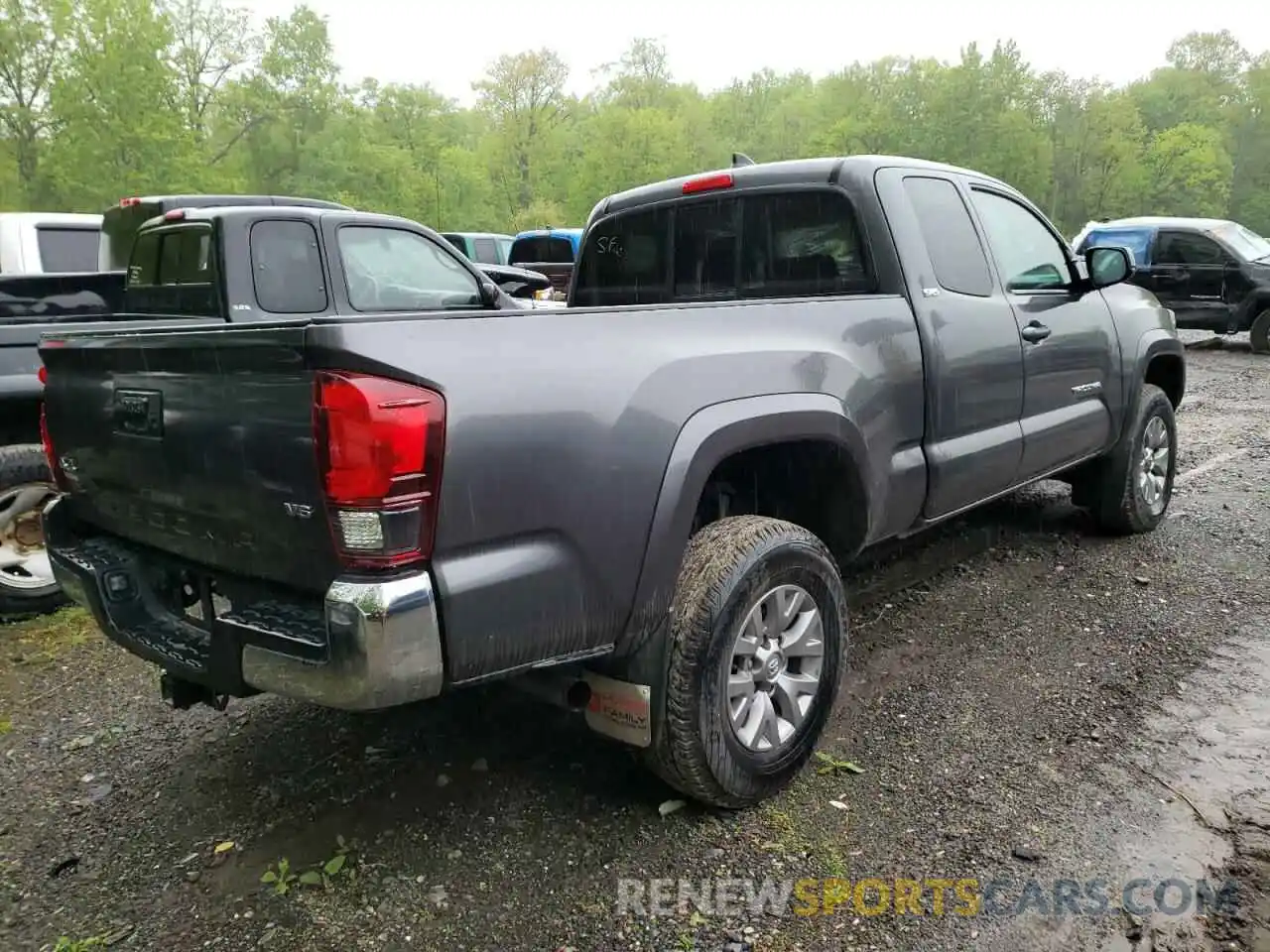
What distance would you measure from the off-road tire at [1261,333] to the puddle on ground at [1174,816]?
12.1m

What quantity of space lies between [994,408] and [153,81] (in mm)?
33128

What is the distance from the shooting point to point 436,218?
42.4 metres

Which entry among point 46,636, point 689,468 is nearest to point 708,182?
point 689,468

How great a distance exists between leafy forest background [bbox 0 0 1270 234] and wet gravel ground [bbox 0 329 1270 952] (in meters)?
31.4

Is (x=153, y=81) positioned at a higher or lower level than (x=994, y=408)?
higher

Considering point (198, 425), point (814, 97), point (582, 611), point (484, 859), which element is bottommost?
point (484, 859)

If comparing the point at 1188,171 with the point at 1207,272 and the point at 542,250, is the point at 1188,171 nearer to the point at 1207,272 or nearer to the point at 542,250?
the point at 1207,272

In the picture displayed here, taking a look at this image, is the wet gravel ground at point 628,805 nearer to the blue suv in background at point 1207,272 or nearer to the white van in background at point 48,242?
the white van in background at point 48,242

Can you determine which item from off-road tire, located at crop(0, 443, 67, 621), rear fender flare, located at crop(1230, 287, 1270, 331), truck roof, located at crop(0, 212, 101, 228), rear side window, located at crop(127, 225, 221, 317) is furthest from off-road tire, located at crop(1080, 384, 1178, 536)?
rear fender flare, located at crop(1230, 287, 1270, 331)

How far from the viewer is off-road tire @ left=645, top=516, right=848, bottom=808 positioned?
2.46m

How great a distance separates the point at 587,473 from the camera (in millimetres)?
2213

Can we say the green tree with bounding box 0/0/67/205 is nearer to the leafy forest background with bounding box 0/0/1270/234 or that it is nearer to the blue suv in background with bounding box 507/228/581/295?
the leafy forest background with bounding box 0/0/1270/234

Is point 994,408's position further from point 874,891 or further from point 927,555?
point 874,891

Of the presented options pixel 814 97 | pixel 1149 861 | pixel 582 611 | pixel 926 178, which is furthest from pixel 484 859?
pixel 814 97
